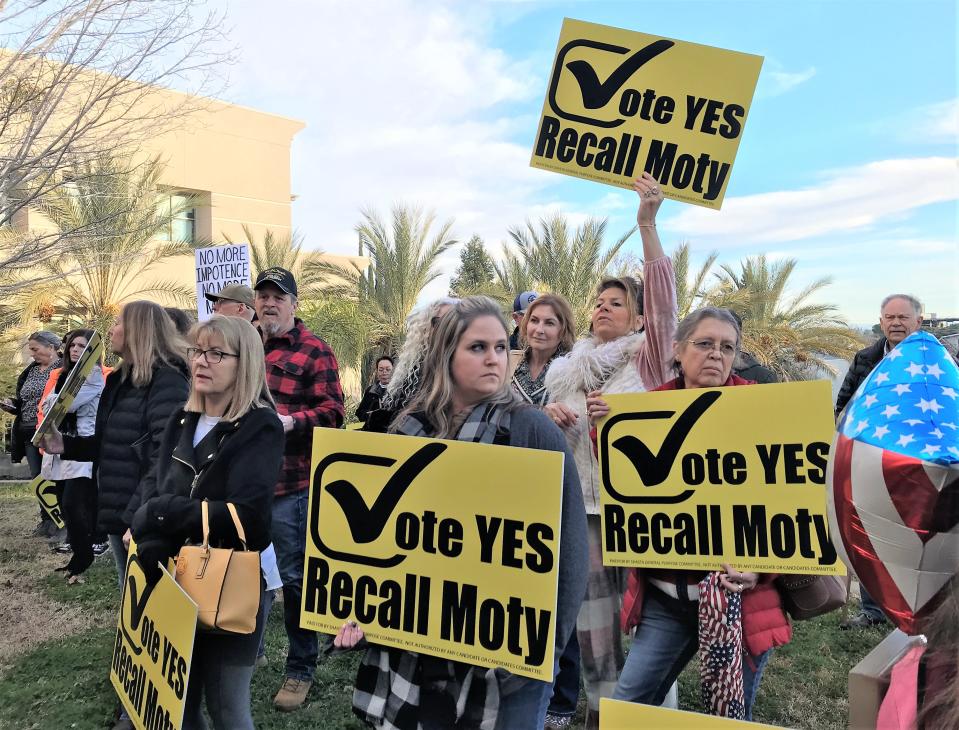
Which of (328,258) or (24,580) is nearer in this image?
(24,580)

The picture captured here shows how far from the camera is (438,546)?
6.68ft

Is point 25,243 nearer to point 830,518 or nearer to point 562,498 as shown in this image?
point 562,498

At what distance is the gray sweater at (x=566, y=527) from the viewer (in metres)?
2.06

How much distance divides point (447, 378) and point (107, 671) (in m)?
3.62

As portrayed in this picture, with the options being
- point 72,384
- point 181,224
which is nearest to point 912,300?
point 72,384

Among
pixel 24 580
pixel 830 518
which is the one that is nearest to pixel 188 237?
pixel 24 580

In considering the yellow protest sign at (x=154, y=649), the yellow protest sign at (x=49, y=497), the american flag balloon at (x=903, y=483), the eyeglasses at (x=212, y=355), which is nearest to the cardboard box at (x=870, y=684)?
the american flag balloon at (x=903, y=483)

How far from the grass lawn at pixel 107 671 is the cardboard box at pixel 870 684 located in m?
3.05

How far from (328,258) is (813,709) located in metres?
20.3

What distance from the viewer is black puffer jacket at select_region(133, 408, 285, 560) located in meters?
2.58

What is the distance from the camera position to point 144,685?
252 centimetres

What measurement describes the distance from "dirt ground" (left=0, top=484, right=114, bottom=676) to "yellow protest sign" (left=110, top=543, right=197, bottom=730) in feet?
8.66

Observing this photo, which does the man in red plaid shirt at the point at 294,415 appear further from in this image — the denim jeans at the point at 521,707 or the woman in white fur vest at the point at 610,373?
the denim jeans at the point at 521,707

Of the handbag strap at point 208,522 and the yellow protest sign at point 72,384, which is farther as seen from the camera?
the yellow protest sign at point 72,384
